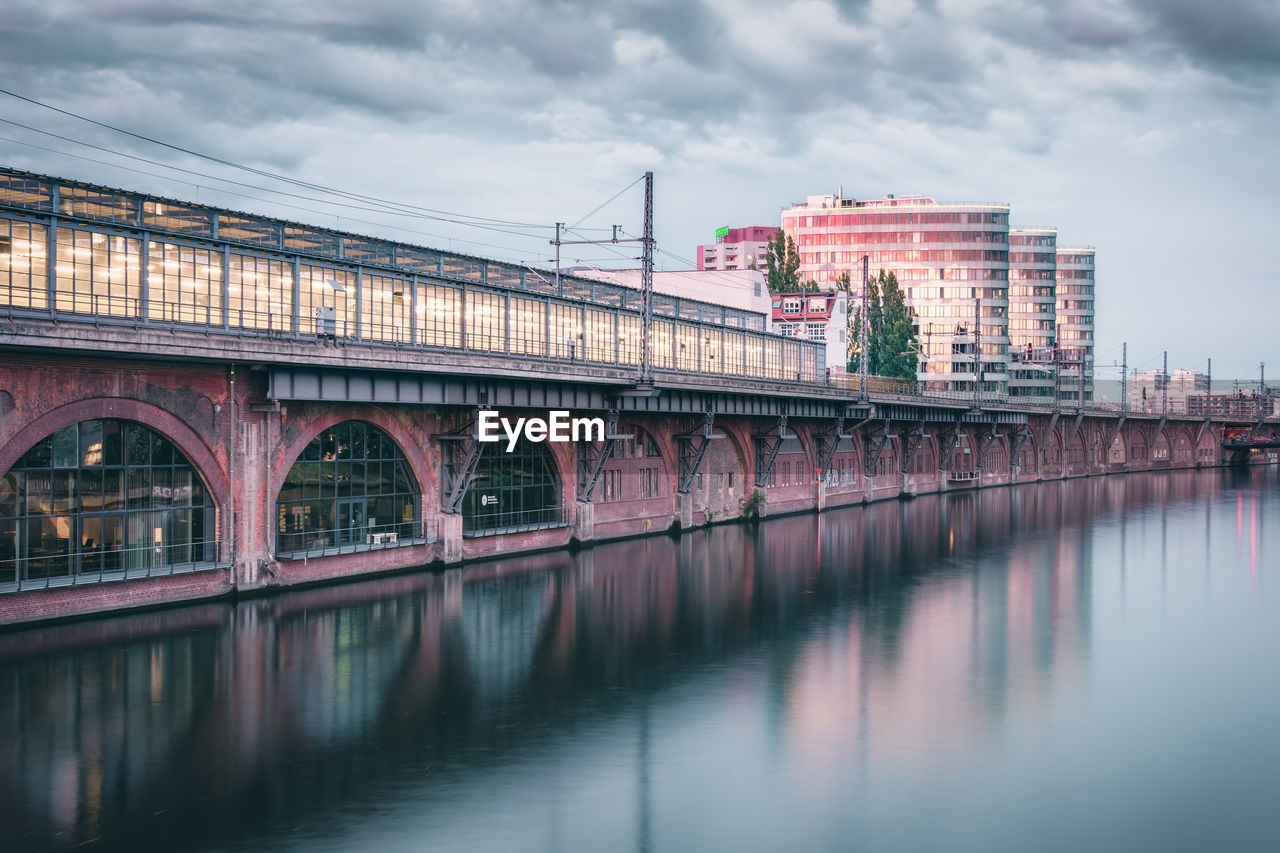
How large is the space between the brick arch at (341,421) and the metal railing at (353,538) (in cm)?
127

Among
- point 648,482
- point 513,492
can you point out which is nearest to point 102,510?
point 513,492

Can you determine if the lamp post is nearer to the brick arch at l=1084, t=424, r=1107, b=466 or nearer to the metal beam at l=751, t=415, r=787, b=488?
the metal beam at l=751, t=415, r=787, b=488

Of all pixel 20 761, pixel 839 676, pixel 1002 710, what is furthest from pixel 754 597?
pixel 20 761

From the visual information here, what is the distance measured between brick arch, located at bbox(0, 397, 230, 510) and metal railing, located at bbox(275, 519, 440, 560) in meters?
4.25

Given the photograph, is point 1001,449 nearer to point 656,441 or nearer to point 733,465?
point 733,465

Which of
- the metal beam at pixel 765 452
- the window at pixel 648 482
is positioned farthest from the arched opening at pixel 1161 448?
the window at pixel 648 482

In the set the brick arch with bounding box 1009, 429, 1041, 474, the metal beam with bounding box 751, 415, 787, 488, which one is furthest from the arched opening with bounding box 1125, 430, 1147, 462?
the metal beam with bounding box 751, 415, 787, 488

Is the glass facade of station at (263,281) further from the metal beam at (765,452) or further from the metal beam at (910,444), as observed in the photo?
the metal beam at (910,444)

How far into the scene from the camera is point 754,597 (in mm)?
51125

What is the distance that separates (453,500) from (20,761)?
1146 inches

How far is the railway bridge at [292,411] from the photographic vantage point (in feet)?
128

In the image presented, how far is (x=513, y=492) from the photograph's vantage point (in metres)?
60.0

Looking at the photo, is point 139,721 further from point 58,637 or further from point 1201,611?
point 1201,611

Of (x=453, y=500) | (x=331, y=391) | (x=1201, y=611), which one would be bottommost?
(x=1201, y=611)
